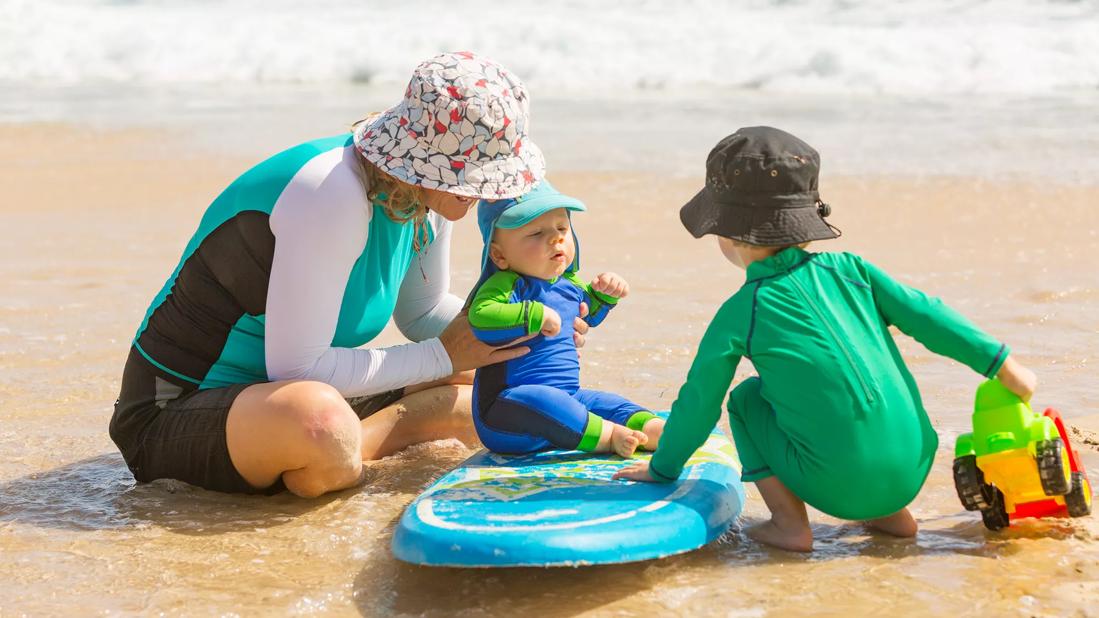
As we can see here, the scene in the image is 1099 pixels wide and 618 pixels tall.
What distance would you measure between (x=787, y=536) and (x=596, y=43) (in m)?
14.4

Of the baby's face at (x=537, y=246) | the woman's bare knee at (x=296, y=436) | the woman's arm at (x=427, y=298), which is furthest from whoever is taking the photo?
the woman's arm at (x=427, y=298)

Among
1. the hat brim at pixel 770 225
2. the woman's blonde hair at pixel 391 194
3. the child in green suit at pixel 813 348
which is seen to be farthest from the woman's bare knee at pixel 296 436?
the hat brim at pixel 770 225

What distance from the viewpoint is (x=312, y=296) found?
323 centimetres

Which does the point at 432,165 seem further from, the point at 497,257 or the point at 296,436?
the point at 296,436

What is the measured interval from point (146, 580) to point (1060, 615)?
2.04m

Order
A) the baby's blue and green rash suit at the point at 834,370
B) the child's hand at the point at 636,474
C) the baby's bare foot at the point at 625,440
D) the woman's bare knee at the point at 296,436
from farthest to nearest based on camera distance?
the baby's bare foot at the point at 625,440
the woman's bare knee at the point at 296,436
the child's hand at the point at 636,474
the baby's blue and green rash suit at the point at 834,370

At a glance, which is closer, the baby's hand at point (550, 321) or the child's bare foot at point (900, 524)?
the child's bare foot at point (900, 524)

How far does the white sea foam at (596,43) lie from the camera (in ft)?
49.0

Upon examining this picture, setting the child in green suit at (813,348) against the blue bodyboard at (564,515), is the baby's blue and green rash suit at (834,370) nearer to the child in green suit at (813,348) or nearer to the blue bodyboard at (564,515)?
the child in green suit at (813,348)

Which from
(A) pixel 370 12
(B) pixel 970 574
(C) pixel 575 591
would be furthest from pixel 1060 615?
(A) pixel 370 12

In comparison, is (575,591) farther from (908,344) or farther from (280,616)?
(908,344)

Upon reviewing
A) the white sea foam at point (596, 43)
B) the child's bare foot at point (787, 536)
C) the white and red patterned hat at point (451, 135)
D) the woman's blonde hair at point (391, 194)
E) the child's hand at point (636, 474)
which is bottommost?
the child's bare foot at point (787, 536)

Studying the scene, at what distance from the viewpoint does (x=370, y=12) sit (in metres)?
19.8

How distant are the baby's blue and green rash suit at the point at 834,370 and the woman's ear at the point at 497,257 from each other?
828 millimetres
